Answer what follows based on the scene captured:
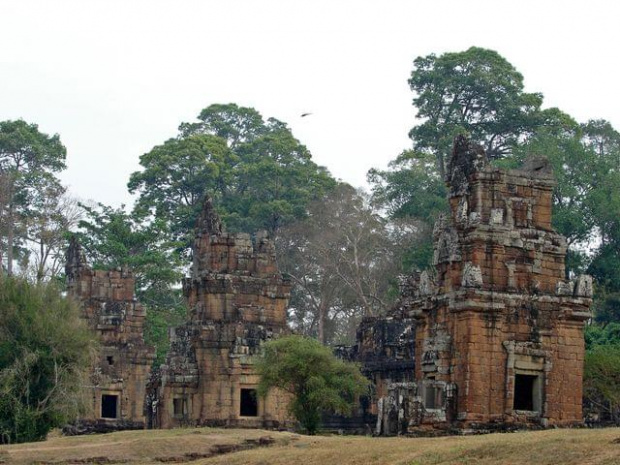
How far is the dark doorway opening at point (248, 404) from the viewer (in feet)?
147

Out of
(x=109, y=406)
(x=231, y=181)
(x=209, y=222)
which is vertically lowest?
(x=109, y=406)

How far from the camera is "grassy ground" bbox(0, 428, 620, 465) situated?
2283cm

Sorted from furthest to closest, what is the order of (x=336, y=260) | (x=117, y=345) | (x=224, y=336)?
(x=336, y=260) < (x=117, y=345) < (x=224, y=336)

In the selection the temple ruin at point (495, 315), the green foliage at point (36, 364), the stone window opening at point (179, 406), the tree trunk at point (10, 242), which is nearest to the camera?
the temple ruin at point (495, 315)

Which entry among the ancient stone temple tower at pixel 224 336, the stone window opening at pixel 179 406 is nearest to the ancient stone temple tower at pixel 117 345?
the ancient stone temple tower at pixel 224 336

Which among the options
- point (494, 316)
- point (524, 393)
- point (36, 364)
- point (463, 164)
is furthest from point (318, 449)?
point (36, 364)

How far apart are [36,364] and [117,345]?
1299cm

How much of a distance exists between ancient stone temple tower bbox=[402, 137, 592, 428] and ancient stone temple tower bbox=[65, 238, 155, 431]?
21750 millimetres

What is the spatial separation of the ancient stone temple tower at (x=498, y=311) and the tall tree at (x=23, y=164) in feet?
144

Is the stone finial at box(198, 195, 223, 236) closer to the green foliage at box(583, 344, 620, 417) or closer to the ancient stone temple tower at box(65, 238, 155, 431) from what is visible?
the ancient stone temple tower at box(65, 238, 155, 431)

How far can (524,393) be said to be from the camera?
32938 millimetres

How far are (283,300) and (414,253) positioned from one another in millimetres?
14062

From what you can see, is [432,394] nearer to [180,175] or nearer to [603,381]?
[603,381]

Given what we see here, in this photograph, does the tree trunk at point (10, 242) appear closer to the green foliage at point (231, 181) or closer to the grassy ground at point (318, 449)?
the green foliage at point (231, 181)
